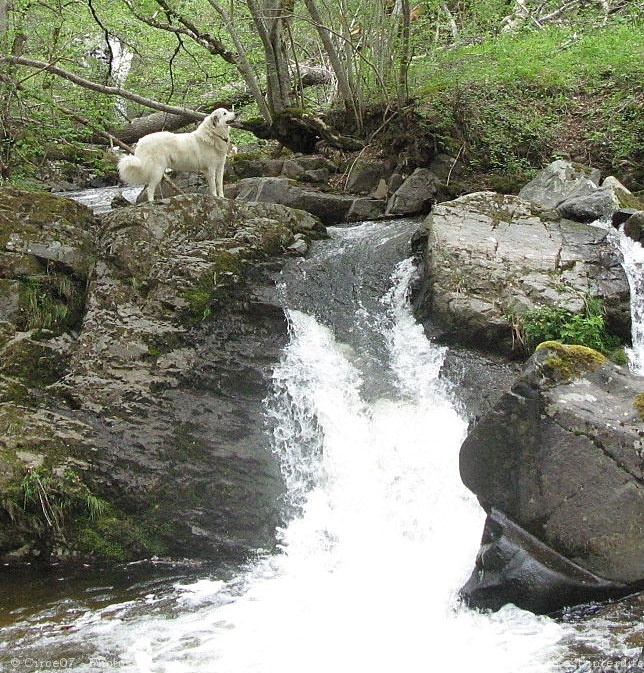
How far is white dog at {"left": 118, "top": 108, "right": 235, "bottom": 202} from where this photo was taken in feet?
27.8

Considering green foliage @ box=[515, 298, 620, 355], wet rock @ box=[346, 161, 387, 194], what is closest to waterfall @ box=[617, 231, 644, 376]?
green foliage @ box=[515, 298, 620, 355]

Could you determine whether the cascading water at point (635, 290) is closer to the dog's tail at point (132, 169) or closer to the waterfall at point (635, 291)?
the waterfall at point (635, 291)

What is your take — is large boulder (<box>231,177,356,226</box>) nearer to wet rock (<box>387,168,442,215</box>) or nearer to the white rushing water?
wet rock (<box>387,168,442,215</box>)

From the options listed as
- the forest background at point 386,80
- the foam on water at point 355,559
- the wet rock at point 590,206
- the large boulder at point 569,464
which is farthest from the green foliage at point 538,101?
the large boulder at point 569,464

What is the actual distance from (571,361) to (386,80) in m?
8.55

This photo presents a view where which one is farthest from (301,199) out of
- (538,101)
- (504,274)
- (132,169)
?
(538,101)

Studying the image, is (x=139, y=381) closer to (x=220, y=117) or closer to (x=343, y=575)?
(x=343, y=575)

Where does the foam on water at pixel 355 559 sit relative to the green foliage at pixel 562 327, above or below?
below

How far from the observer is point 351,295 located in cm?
822

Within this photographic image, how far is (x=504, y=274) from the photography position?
25.3 ft

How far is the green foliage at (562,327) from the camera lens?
7117 mm

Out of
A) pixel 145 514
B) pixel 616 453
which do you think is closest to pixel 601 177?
pixel 616 453

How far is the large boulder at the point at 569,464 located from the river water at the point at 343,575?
469mm

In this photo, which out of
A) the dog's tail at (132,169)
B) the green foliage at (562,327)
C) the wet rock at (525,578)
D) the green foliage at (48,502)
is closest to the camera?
the wet rock at (525,578)
